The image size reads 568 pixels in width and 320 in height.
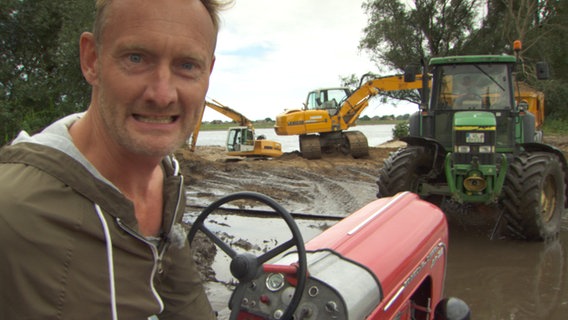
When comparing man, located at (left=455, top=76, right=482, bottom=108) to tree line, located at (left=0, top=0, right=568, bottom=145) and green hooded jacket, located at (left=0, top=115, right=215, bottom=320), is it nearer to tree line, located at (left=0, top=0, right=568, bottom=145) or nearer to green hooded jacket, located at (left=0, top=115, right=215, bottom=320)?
green hooded jacket, located at (left=0, top=115, right=215, bottom=320)

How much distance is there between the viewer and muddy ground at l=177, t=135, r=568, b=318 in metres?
5.54

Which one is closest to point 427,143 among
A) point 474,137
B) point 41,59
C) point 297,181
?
point 474,137

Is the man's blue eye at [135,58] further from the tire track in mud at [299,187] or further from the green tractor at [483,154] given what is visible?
the tire track in mud at [299,187]

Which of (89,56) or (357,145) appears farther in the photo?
(357,145)

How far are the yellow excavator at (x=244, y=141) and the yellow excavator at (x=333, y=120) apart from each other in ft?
3.67

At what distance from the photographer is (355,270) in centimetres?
224

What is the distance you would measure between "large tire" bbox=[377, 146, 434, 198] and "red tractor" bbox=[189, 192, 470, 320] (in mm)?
2951

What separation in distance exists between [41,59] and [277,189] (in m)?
6.99

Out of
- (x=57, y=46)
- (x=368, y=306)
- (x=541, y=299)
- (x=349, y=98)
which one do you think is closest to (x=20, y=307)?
(x=368, y=306)

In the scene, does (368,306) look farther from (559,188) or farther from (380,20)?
(380,20)

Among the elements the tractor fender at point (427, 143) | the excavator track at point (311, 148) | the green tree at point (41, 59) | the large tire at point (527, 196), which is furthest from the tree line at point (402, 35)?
the large tire at point (527, 196)

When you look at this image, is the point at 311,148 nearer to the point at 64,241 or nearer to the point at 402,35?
the point at 402,35

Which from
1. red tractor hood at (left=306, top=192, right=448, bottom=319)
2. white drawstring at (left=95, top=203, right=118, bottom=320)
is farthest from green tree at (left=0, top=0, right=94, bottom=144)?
white drawstring at (left=95, top=203, right=118, bottom=320)

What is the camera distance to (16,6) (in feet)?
38.4
